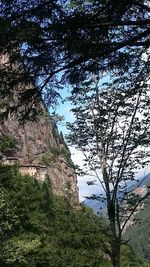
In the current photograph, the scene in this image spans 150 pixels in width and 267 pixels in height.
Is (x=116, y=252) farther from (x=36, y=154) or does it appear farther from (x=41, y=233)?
(x=36, y=154)

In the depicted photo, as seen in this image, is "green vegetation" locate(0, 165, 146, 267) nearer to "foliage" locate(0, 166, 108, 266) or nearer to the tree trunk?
"foliage" locate(0, 166, 108, 266)

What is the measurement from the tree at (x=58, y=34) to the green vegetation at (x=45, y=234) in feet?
29.3

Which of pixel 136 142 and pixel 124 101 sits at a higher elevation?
pixel 124 101

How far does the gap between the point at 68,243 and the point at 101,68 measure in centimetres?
1727

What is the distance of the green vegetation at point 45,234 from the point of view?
59.7 ft

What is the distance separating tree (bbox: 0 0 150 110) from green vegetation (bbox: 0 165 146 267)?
8939 mm

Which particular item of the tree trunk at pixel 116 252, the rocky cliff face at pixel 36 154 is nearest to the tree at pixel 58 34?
the tree trunk at pixel 116 252

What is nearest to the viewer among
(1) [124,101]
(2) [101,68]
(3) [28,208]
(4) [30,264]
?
(2) [101,68]

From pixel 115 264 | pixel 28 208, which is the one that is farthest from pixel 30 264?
pixel 115 264

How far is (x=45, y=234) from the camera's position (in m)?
35.3

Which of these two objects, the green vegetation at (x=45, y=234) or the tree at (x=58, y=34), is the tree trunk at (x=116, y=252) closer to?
the green vegetation at (x=45, y=234)

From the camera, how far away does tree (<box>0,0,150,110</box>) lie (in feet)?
20.6

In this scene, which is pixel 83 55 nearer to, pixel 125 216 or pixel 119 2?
pixel 119 2

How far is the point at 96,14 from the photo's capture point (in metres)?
6.42
